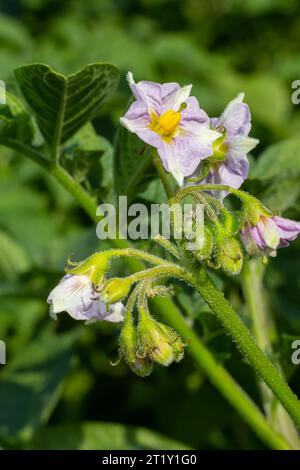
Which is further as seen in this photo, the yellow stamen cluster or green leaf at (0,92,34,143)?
green leaf at (0,92,34,143)

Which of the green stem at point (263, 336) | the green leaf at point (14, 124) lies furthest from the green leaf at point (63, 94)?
the green stem at point (263, 336)

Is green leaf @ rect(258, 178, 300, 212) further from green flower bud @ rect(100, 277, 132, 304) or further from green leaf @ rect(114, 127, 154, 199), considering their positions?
green flower bud @ rect(100, 277, 132, 304)

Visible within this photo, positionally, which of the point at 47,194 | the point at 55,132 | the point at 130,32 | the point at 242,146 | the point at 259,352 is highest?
the point at 130,32

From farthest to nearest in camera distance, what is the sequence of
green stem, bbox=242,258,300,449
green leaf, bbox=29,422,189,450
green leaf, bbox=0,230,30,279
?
green leaf, bbox=0,230,30,279 < green leaf, bbox=29,422,189,450 < green stem, bbox=242,258,300,449

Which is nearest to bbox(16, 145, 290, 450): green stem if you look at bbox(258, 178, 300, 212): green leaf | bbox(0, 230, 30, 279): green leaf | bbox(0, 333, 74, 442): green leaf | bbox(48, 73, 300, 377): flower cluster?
bbox(48, 73, 300, 377): flower cluster

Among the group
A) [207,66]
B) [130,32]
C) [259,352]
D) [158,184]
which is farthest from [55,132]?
[130,32]

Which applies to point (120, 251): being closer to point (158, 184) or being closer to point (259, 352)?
point (259, 352)
